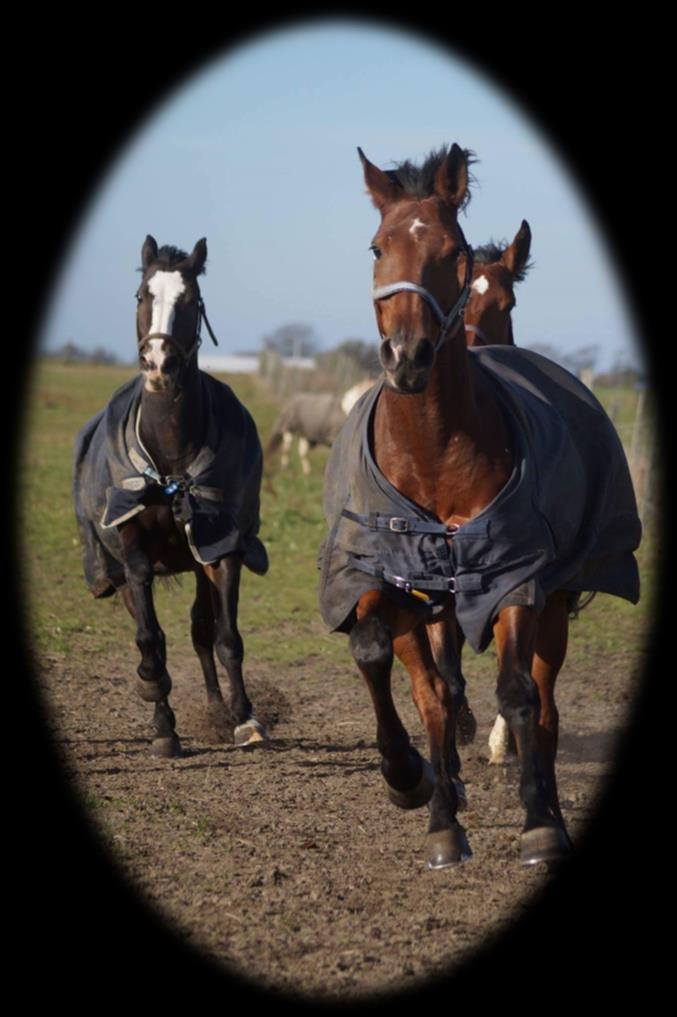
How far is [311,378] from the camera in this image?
35.7 m

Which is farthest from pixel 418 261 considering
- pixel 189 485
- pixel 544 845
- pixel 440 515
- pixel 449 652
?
pixel 189 485

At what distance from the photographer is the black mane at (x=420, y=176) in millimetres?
5105

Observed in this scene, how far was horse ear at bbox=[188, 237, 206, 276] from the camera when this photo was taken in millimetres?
7770

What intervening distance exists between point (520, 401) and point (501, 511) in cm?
67

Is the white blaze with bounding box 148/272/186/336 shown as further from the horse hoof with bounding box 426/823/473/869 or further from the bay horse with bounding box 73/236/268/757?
the horse hoof with bounding box 426/823/473/869

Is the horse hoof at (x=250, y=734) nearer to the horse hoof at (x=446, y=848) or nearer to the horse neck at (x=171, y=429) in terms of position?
the horse neck at (x=171, y=429)

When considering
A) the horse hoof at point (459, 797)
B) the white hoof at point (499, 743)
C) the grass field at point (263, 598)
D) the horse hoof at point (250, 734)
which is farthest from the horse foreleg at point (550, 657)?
the grass field at point (263, 598)

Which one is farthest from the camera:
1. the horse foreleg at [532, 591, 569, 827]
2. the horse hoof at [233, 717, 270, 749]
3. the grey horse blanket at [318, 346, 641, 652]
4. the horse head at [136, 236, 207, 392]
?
the horse hoof at [233, 717, 270, 749]

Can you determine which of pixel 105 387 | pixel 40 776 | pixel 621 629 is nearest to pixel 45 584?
pixel 621 629

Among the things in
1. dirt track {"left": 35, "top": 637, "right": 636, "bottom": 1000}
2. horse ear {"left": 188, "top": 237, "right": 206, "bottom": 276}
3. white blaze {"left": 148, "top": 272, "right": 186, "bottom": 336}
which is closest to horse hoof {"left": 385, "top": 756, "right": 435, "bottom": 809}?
dirt track {"left": 35, "top": 637, "right": 636, "bottom": 1000}

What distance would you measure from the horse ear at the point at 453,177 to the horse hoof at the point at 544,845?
2.27 m

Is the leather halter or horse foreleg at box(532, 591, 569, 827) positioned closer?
the leather halter

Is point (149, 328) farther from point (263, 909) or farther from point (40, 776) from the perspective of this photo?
point (263, 909)

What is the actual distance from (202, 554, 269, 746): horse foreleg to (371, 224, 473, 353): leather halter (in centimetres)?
313
